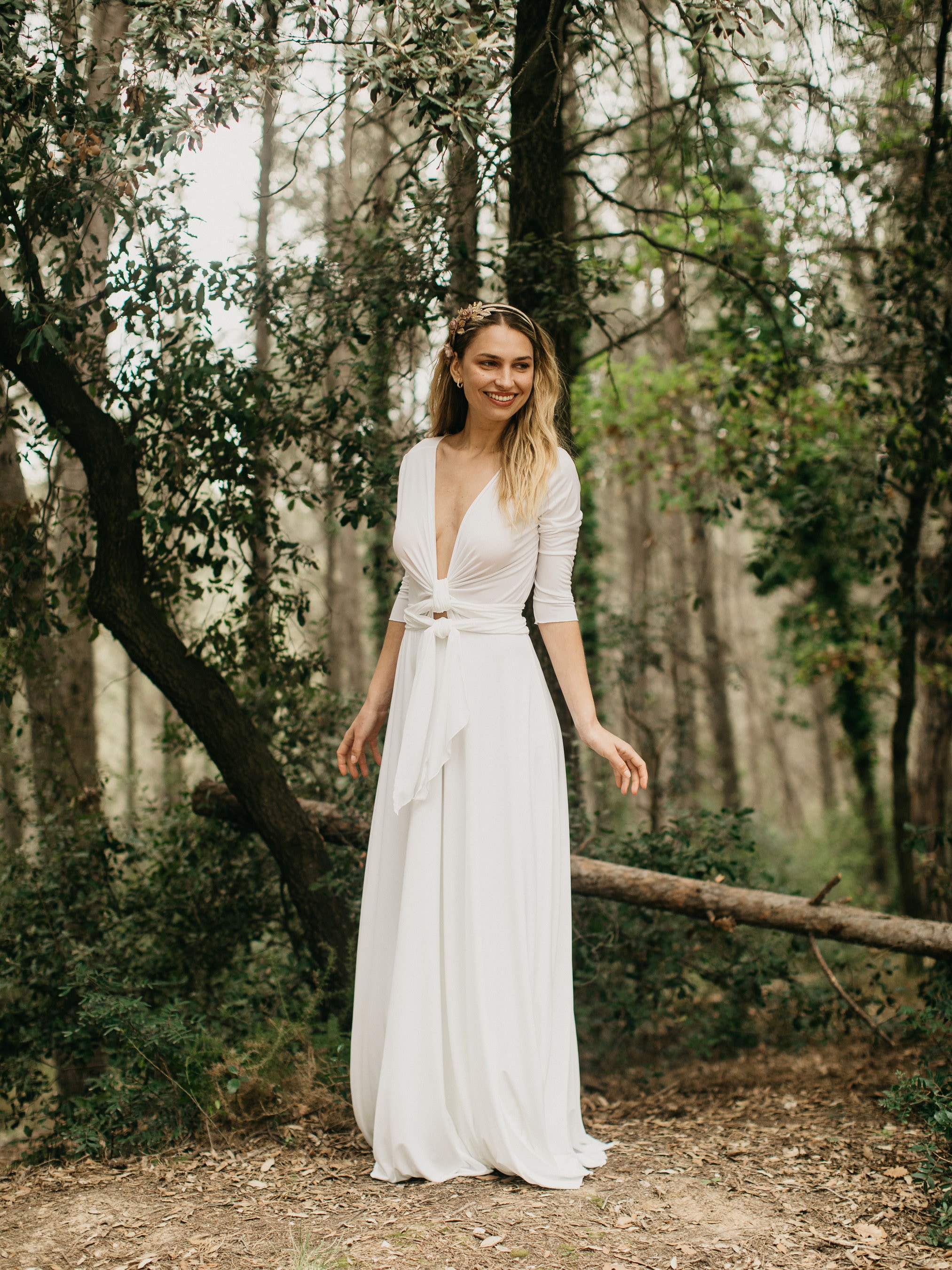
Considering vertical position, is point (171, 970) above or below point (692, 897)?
below

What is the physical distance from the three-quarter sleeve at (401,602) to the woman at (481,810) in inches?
0.5

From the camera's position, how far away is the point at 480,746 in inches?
122

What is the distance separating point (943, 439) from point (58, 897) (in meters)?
5.29

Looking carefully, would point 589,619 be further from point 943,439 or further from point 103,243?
point 103,243

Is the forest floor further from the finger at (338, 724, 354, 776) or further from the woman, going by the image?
the finger at (338, 724, 354, 776)

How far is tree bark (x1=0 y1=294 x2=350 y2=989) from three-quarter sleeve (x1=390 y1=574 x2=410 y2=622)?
1.39 meters

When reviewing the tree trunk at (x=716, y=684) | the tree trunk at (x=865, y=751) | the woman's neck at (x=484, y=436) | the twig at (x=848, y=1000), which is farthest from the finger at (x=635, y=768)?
the tree trunk at (x=865, y=751)

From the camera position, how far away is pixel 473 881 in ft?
9.84

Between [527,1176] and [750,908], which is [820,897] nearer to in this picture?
[750,908]

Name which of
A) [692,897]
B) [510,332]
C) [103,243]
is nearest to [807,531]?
[692,897]

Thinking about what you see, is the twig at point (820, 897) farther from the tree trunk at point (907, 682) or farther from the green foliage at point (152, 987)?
the green foliage at point (152, 987)

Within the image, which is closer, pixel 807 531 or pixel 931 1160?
pixel 931 1160

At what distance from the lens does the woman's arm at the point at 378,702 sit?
11.1ft

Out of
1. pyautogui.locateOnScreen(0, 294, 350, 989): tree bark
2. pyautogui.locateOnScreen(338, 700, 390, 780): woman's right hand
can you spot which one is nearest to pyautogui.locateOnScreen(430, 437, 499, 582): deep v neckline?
pyautogui.locateOnScreen(338, 700, 390, 780): woman's right hand
